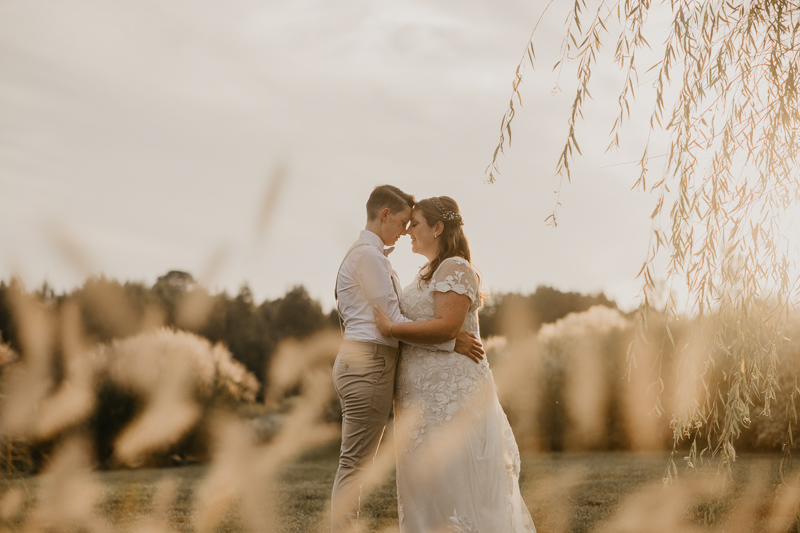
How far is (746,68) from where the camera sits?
9.76 ft

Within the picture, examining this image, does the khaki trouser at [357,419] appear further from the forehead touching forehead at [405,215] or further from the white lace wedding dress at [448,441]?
the forehead touching forehead at [405,215]

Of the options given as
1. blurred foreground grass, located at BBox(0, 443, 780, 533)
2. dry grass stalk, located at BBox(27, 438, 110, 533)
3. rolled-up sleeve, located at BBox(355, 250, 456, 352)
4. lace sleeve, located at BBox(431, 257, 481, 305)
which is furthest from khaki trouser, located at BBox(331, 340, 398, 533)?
dry grass stalk, located at BBox(27, 438, 110, 533)

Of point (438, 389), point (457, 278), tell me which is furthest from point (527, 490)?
point (457, 278)

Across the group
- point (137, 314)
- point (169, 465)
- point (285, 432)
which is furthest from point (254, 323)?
point (169, 465)

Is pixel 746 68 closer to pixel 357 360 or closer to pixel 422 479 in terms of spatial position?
pixel 357 360

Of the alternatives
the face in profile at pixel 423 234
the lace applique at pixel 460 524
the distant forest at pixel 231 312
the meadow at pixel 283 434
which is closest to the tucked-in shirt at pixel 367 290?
the face in profile at pixel 423 234

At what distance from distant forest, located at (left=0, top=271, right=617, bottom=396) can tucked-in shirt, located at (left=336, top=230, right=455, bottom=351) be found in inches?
256

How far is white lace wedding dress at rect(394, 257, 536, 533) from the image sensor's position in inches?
127

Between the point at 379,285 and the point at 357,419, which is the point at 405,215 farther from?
the point at 357,419

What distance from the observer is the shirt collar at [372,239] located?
11.0 ft

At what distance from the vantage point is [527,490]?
5777 millimetres

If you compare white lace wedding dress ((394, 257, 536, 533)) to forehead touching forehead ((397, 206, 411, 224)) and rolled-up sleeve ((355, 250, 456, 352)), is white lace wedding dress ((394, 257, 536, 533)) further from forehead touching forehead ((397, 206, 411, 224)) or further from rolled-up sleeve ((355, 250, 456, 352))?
forehead touching forehead ((397, 206, 411, 224))

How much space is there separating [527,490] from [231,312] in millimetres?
8365

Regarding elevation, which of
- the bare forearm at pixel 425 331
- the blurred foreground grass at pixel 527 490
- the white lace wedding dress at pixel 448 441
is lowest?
the blurred foreground grass at pixel 527 490
